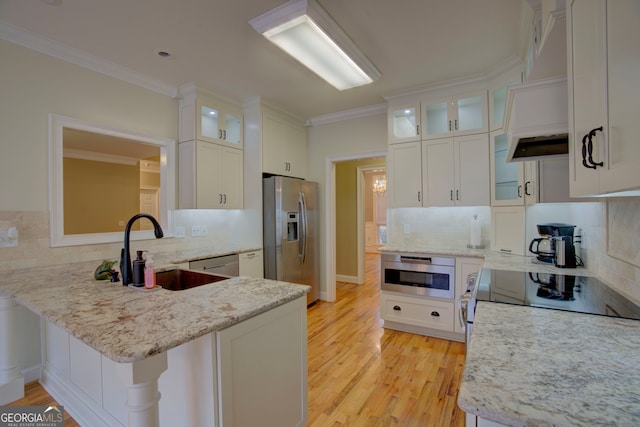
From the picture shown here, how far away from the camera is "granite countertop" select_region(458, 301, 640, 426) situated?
1.98 feet

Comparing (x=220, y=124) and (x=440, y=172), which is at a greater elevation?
(x=220, y=124)

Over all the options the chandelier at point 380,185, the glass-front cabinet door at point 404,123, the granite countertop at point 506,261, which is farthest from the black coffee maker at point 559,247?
the chandelier at point 380,185

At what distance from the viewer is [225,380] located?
117cm

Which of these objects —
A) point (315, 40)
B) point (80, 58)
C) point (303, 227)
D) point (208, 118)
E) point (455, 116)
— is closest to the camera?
point (315, 40)

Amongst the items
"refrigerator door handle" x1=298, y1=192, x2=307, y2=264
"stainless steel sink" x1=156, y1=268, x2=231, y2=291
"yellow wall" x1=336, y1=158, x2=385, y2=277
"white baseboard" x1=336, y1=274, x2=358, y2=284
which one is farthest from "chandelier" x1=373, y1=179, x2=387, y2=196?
"stainless steel sink" x1=156, y1=268, x2=231, y2=291

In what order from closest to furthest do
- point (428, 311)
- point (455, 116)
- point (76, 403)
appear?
point (76, 403) < point (428, 311) < point (455, 116)

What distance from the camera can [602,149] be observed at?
0.84m

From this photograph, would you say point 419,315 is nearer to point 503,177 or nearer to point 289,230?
point 503,177

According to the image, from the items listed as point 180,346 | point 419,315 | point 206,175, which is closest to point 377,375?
point 419,315

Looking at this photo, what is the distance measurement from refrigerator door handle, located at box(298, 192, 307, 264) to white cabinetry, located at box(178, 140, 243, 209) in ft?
2.91

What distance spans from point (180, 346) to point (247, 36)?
2.28m

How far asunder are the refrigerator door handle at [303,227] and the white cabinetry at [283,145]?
1.54 ft

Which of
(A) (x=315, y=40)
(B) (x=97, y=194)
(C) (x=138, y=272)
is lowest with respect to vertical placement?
(C) (x=138, y=272)

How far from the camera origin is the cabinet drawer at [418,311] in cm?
298
